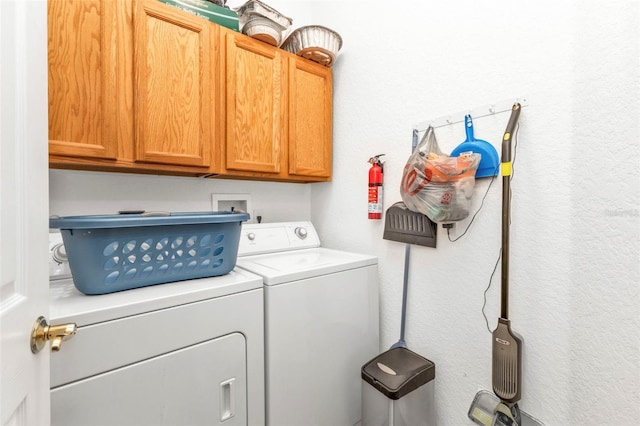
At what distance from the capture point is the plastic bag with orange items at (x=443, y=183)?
111 cm

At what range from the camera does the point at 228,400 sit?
103cm

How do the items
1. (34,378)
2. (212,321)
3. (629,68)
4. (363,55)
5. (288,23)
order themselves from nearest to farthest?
(34,378), (629,68), (212,321), (288,23), (363,55)

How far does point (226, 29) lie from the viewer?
4.55ft

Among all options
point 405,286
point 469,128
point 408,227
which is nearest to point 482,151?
point 469,128

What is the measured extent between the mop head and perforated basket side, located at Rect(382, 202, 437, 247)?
65 centimetres

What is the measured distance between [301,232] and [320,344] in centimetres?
74

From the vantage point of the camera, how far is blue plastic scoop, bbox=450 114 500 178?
1.14 m

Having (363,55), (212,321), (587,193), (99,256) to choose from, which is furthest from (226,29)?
(587,193)

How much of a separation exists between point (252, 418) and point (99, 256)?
79 cm

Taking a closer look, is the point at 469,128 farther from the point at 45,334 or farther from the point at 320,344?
the point at 45,334

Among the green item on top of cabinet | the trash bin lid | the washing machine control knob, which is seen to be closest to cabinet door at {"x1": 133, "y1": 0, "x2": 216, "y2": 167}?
the green item on top of cabinet

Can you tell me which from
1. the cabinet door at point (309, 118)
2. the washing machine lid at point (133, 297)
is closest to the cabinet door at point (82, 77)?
the washing machine lid at point (133, 297)

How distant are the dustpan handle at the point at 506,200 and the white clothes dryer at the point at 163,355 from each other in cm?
91

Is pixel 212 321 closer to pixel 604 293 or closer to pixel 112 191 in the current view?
pixel 112 191
